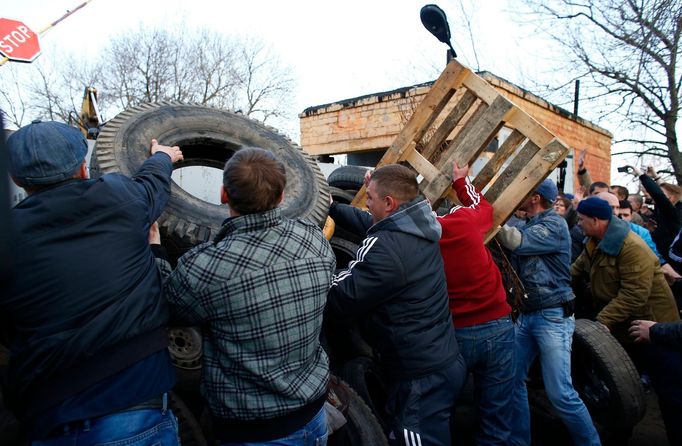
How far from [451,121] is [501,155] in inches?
20.8

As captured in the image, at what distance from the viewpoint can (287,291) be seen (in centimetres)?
173

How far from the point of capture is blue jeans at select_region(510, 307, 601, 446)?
320 centimetres

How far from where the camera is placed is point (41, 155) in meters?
1.52

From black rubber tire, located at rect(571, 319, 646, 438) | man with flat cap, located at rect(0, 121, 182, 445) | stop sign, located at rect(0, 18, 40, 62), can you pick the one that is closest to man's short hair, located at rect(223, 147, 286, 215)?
man with flat cap, located at rect(0, 121, 182, 445)

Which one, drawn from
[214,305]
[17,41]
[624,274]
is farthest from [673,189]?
[17,41]

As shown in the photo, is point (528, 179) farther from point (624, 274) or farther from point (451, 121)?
point (624, 274)

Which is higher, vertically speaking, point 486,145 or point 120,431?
point 486,145

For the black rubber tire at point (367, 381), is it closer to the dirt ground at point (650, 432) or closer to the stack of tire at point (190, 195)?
the stack of tire at point (190, 195)

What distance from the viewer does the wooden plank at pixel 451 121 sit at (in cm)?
355

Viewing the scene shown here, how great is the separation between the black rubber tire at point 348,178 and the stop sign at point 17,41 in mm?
6458

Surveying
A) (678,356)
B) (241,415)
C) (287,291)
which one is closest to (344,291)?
(287,291)

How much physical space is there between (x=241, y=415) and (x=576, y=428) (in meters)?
2.55

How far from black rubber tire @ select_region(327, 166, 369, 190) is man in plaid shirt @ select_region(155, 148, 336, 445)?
11.1 ft

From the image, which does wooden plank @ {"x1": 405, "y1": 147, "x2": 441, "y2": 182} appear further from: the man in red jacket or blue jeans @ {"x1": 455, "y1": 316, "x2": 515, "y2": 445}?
blue jeans @ {"x1": 455, "y1": 316, "x2": 515, "y2": 445}
